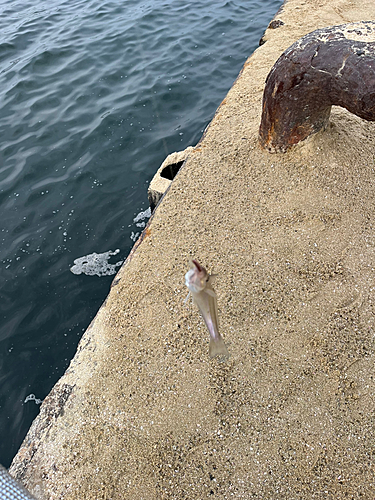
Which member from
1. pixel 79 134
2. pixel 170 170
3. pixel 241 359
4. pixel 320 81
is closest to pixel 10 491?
pixel 241 359

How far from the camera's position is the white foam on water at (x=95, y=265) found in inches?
162

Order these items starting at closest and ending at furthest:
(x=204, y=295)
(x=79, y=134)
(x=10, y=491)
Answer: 1. (x=10, y=491)
2. (x=204, y=295)
3. (x=79, y=134)

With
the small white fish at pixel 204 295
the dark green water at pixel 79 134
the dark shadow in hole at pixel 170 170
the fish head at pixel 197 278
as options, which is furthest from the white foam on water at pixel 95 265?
the fish head at pixel 197 278

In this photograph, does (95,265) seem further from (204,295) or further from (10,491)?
(10,491)

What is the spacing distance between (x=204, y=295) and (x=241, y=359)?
3.13ft

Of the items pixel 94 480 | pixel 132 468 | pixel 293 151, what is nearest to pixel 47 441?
pixel 94 480

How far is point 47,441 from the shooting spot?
190 cm

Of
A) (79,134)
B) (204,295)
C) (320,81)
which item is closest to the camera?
(204,295)

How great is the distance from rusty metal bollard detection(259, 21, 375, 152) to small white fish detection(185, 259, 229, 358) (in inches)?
80.6

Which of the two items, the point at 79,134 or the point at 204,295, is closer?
the point at 204,295

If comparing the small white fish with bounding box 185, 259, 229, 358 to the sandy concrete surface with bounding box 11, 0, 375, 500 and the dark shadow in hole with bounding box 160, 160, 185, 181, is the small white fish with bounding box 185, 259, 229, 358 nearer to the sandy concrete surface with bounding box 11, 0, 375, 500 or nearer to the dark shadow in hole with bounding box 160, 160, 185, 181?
the sandy concrete surface with bounding box 11, 0, 375, 500

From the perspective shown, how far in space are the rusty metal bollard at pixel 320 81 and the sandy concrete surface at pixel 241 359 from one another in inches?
10.6

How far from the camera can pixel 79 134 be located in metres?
5.95

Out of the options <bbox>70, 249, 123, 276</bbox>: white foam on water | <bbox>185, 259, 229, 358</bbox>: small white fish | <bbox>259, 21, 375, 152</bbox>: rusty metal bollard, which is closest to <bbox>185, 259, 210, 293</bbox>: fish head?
<bbox>185, 259, 229, 358</bbox>: small white fish
